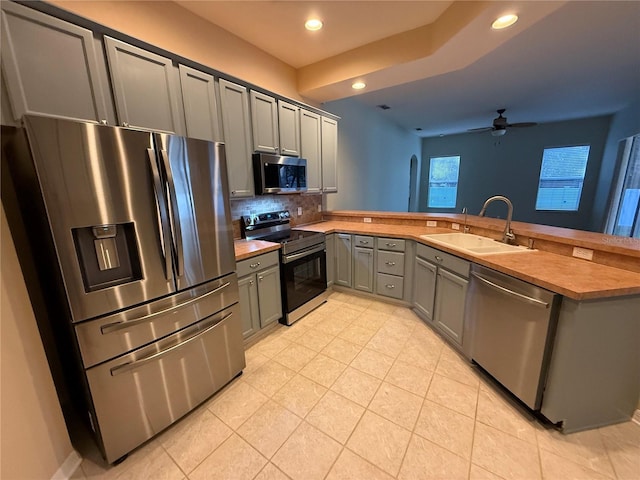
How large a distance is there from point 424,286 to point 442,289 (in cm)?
30

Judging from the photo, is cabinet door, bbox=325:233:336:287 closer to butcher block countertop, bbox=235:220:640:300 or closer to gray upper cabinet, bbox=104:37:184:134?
butcher block countertop, bbox=235:220:640:300

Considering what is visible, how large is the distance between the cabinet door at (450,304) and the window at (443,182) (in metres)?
6.41

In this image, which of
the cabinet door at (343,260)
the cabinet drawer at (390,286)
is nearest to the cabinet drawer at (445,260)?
the cabinet drawer at (390,286)

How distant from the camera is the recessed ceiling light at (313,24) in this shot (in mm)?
2222

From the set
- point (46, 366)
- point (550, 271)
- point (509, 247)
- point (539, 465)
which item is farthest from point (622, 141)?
point (46, 366)

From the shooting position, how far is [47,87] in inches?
52.5

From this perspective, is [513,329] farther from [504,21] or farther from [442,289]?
[504,21]

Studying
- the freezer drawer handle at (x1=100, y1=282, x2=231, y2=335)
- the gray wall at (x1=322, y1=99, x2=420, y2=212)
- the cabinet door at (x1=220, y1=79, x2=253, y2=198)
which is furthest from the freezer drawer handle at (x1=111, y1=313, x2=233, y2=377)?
the gray wall at (x1=322, y1=99, x2=420, y2=212)

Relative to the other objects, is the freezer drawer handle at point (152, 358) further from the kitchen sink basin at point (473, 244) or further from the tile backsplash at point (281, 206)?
the kitchen sink basin at point (473, 244)

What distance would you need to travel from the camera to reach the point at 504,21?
5.98 feet

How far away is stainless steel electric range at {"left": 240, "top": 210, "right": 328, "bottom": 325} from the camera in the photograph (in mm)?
2598

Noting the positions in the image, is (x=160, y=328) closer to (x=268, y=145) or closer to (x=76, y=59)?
(x=76, y=59)

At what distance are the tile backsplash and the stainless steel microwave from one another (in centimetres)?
31

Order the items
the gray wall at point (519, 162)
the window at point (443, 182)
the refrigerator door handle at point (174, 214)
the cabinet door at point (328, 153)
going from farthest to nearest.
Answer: the window at point (443, 182), the gray wall at point (519, 162), the cabinet door at point (328, 153), the refrigerator door handle at point (174, 214)
